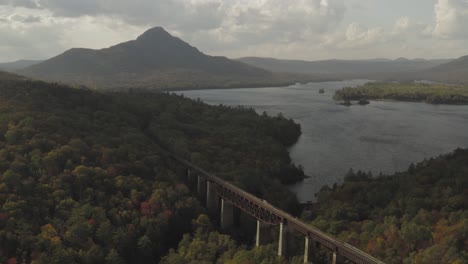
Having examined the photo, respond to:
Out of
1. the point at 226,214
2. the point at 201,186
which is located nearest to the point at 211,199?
the point at 201,186

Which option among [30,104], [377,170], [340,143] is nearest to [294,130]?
[340,143]

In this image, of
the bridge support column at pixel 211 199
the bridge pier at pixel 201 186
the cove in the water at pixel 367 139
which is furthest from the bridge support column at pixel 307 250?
the bridge pier at pixel 201 186

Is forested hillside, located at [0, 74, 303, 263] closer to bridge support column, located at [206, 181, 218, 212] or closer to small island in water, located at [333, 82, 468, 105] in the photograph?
bridge support column, located at [206, 181, 218, 212]

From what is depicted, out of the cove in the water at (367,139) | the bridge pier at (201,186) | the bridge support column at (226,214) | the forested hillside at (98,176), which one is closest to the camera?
the forested hillside at (98,176)

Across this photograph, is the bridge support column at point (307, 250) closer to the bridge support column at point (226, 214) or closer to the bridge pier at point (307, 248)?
the bridge pier at point (307, 248)

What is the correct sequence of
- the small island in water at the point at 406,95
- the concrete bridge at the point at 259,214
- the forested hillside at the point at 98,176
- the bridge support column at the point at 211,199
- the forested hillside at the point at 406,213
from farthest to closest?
the small island in water at the point at 406,95, the bridge support column at the point at 211,199, the forested hillside at the point at 98,176, the forested hillside at the point at 406,213, the concrete bridge at the point at 259,214

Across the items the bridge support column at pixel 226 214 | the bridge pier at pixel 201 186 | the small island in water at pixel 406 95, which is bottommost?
the bridge support column at pixel 226 214

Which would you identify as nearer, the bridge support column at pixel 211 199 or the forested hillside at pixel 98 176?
the forested hillside at pixel 98 176
